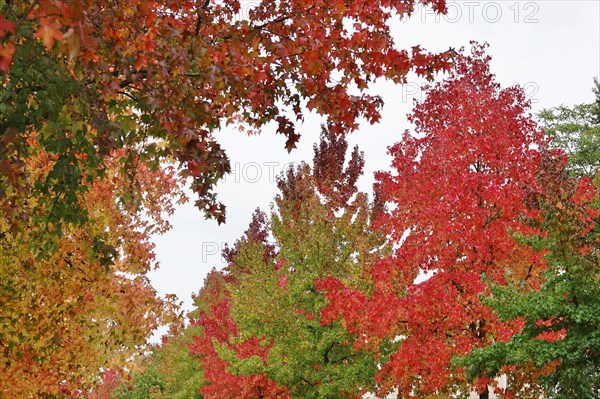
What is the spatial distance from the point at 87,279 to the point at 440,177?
9353mm

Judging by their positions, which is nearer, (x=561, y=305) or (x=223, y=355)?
(x=561, y=305)

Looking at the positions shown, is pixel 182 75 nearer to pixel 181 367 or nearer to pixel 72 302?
pixel 72 302

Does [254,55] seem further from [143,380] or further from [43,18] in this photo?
[143,380]

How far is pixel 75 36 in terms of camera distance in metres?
3.94

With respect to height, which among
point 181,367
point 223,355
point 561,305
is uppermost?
point 181,367

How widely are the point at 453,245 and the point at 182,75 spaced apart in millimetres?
10360

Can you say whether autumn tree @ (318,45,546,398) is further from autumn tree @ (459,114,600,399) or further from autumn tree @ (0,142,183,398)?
autumn tree @ (0,142,183,398)

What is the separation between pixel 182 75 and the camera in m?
7.38

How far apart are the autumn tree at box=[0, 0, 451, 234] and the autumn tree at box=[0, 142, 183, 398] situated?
259 centimetres

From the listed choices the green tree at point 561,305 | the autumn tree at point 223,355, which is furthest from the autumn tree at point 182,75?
the autumn tree at point 223,355

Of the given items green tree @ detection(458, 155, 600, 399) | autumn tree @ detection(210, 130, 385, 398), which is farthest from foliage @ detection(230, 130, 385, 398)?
green tree @ detection(458, 155, 600, 399)

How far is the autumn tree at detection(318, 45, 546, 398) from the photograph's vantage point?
51.4 ft

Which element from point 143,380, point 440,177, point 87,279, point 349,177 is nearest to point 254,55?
point 87,279

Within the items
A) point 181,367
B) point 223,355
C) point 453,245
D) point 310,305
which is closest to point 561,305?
point 453,245
